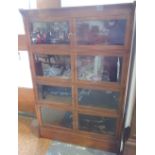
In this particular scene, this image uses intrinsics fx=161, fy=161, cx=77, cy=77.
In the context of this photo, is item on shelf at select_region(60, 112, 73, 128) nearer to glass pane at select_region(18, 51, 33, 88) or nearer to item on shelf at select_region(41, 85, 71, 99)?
item on shelf at select_region(41, 85, 71, 99)

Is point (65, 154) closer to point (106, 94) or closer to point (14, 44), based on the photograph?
point (106, 94)

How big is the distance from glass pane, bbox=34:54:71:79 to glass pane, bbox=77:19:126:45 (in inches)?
10.6

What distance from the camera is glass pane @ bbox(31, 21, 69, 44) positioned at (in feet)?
4.74

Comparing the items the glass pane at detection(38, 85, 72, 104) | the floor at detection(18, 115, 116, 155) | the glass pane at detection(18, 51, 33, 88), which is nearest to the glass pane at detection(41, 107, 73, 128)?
the glass pane at detection(38, 85, 72, 104)

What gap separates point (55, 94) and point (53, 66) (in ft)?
1.06

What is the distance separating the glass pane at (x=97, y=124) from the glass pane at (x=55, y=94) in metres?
0.25

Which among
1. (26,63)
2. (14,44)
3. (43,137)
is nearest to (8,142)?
(14,44)

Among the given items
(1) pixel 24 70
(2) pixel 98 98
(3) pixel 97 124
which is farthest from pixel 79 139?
(1) pixel 24 70

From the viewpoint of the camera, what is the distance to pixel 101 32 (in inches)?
54.4

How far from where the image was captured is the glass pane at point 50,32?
144 centimetres

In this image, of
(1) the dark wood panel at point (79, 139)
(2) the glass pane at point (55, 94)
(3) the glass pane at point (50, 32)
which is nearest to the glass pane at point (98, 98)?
(2) the glass pane at point (55, 94)

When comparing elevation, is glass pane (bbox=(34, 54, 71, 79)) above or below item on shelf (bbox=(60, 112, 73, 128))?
above

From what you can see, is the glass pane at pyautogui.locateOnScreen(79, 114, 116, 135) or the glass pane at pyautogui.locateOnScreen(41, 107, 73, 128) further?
the glass pane at pyautogui.locateOnScreen(41, 107, 73, 128)

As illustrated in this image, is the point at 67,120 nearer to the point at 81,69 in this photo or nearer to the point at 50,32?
the point at 81,69
